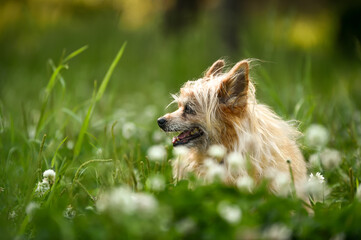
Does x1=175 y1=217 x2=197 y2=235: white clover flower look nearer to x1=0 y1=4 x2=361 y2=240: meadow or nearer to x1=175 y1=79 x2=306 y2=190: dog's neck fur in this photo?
x1=0 y1=4 x2=361 y2=240: meadow

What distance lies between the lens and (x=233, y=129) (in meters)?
3.23

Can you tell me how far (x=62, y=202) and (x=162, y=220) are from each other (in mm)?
654

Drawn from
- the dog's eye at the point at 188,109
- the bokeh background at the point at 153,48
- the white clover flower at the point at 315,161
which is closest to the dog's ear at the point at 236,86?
the dog's eye at the point at 188,109

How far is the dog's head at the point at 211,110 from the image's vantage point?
3.23 metres

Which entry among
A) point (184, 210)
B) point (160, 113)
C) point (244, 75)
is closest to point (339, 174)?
point (244, 75)

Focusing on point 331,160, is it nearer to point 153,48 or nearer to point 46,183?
point 46,183

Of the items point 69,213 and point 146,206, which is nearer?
point 146,206

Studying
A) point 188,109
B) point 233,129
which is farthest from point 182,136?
point 233,129

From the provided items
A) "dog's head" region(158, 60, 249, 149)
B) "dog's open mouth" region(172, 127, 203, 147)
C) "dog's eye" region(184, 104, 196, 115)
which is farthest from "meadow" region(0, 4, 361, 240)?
"dog's eye" region(184, 104, 196, 115)

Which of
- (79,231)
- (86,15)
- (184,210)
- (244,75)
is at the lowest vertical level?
(86,15)

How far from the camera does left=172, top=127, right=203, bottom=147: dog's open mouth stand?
11.0 feet

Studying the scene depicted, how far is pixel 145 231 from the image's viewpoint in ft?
5.32

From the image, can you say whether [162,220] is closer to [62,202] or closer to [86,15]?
[62,202]

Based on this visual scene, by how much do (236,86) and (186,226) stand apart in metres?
1.74
